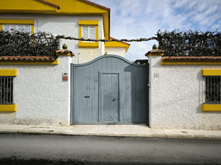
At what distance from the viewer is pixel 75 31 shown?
10.1 metres

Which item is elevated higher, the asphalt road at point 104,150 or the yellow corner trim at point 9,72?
the yellow corner trim at point 9,72

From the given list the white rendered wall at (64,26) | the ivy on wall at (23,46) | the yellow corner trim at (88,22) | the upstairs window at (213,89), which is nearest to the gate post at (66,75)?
the ivy on wall at (23,46)

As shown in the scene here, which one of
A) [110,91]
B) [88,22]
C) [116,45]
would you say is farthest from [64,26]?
[116,45]

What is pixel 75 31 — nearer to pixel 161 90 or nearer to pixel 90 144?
pixel 161 90

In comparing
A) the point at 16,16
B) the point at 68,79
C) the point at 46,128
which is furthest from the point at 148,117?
the point at 16,16

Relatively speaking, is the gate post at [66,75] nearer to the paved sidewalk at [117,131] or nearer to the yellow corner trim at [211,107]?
the paved sidewalk at [117,131]

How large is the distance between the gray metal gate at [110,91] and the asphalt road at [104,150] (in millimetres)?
1463

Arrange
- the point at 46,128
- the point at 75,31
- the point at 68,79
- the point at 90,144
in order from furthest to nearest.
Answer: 1. the point at 75,31
2. the point at 68,79
3. the point at 46,128
4. the point at 90,144

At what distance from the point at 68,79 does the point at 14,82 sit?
2165 millimetres

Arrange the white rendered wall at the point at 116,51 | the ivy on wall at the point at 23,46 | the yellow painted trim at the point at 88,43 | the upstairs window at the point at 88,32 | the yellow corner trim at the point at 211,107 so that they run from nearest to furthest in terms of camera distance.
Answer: the yellow corner trim at the point at 211,107
the ivy on wall at the point at 23,46
the yellow painted trim at the point at 88,43
the upstairs window at the point at 88,32
the white rendered wall at the point at 116,51

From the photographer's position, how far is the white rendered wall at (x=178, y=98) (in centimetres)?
632

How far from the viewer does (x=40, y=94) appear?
21.6 ft

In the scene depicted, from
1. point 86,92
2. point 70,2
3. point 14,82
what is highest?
point 70,2

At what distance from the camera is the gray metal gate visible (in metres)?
6.75
